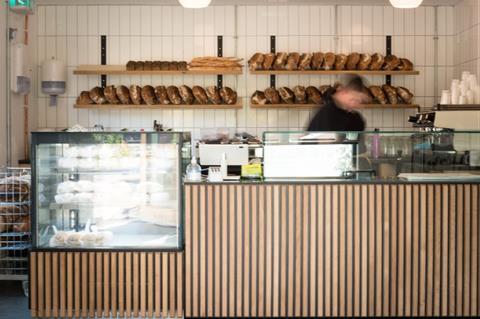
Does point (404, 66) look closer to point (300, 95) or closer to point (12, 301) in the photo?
point (300, 95)

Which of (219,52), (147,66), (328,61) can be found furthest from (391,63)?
(147,66)

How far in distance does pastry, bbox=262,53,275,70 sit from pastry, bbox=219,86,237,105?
1.37ft

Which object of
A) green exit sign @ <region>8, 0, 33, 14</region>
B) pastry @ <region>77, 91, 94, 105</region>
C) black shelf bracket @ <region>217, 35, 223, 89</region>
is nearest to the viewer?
green exit sign @ <region>8, 0, 33, 14</region>

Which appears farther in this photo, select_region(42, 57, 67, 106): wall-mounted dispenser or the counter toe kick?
select_region(42, 57, 67, 106): wall-mounted dispenser

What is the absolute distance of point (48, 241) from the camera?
404 cm

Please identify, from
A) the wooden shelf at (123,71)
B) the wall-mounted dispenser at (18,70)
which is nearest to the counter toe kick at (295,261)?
the wall-mounted dispenser at (18,70)

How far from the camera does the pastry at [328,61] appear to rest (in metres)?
6.93

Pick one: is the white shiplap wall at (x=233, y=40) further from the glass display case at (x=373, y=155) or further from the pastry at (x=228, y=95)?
the glass display case at (x=373, y=155)

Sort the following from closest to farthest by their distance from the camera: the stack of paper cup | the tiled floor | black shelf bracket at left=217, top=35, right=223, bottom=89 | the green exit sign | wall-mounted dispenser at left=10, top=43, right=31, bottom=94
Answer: the tiled floor, the green exit sign, the stack of paper cup, wall-mounted dispenser at left=10, top=43, right=31, bottom=94, black shelf bracket at left=217, top=35, right=223, bottom=89

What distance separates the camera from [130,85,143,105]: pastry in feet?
22.7

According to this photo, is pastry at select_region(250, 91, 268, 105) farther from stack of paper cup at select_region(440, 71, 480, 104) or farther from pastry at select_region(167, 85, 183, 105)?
stack of paper cup at select_region(440, 71, 480, 104)

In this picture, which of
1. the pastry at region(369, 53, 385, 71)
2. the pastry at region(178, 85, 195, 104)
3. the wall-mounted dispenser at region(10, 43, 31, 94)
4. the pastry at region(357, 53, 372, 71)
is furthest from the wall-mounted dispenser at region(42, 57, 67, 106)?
the pastry at region(369, 53, 385, 71)

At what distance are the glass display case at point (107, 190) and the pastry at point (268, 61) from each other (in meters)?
3.12

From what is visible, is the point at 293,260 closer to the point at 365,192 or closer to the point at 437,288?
the point at 365,192
